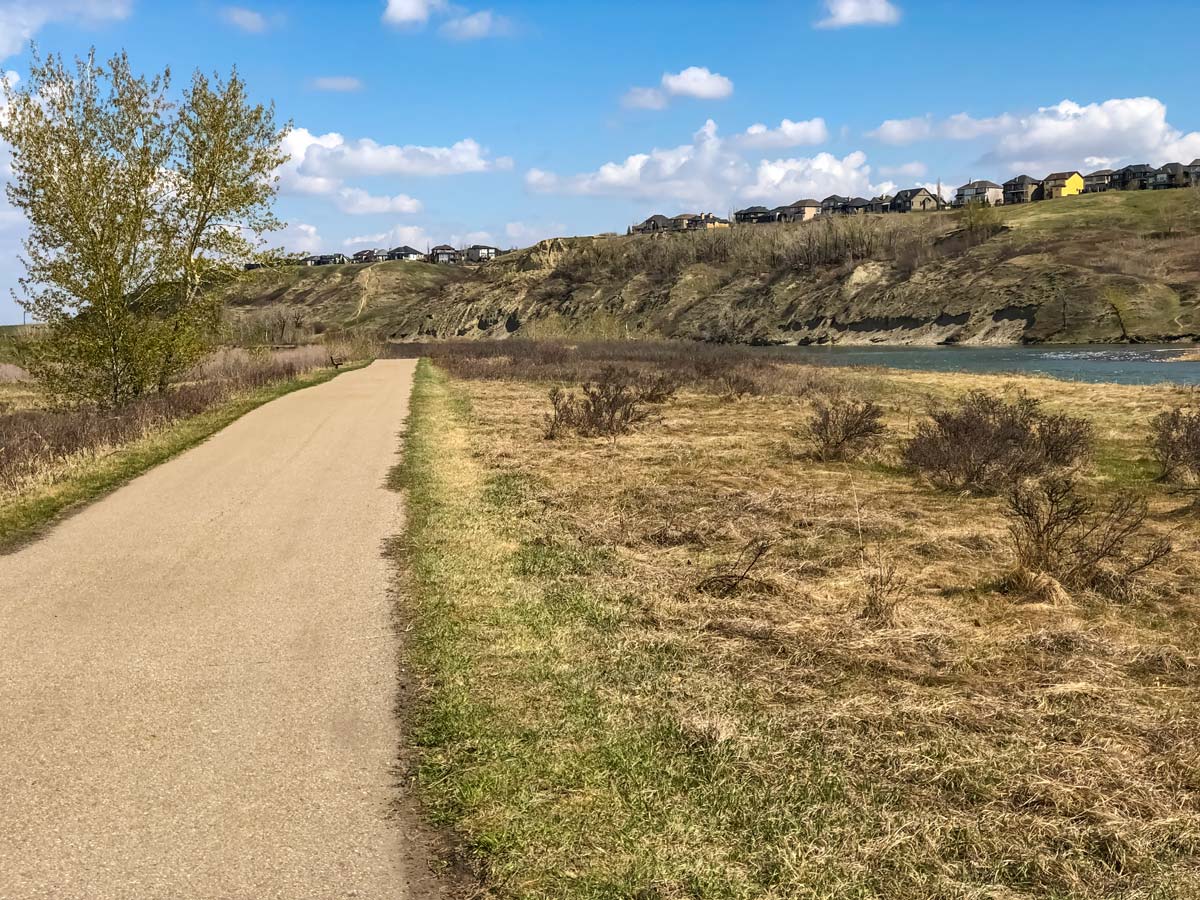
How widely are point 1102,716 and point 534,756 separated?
3025mm

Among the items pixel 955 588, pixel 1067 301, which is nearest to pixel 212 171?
pixel 955 588

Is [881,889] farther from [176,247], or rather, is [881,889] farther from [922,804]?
[176,247]

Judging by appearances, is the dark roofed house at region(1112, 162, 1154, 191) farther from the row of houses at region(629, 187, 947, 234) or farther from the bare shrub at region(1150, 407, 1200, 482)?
the bare shrub at region(1150, 407, 1200, 482)

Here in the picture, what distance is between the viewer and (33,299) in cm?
1733

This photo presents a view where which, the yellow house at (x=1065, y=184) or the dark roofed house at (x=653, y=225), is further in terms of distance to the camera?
the dark roofed house at (x=653, y=225)

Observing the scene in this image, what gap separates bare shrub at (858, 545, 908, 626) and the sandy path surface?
10.9 ft

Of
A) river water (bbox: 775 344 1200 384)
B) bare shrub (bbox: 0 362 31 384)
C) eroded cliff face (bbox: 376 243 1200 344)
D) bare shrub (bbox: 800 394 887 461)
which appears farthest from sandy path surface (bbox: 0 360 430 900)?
eroded cliff face (bbox: 376 243 1200 344)

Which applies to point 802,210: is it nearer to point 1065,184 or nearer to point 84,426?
point 1065,184

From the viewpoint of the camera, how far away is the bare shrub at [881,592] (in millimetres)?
5895

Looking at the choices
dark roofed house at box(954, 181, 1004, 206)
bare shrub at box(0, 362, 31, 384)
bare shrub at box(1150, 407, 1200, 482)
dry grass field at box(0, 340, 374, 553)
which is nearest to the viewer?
dry grass field at box(0, 340, 374, 553)

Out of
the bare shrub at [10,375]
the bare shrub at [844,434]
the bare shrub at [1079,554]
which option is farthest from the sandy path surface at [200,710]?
the bare shrub at [10,375]

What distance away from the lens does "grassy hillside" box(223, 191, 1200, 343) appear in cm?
7612

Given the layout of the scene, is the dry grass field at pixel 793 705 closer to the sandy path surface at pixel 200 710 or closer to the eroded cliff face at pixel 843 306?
the sandy path surface at pixel 200 710

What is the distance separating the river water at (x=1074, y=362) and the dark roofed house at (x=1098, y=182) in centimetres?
10370
